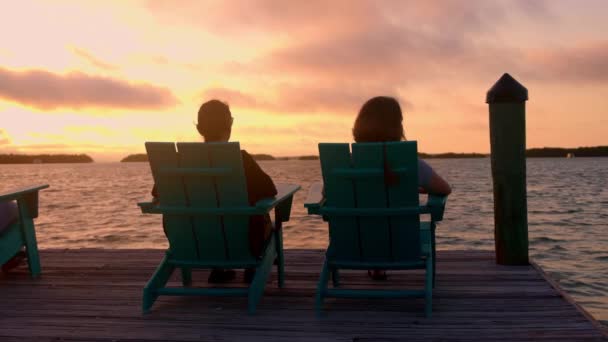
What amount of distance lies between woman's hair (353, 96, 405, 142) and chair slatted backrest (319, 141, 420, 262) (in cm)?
32

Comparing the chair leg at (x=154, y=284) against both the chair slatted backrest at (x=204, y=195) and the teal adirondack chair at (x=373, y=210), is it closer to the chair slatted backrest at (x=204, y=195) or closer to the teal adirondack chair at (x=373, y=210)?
the chair slatted backrest at (x=204, y=195)

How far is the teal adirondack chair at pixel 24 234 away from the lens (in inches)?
184

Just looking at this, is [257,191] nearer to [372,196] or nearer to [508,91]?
[372,196]

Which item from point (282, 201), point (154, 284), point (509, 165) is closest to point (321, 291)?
point (282, 201)

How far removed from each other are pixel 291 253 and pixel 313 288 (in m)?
1.35

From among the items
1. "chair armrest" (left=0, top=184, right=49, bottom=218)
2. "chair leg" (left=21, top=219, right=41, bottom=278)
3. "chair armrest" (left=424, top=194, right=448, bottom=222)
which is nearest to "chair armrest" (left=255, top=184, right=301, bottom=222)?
"chair armrest" (left=424, top=194, right=448, bottom=222)

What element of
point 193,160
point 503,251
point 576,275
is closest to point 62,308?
point 193,160

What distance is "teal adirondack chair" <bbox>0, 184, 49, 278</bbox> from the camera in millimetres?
4664

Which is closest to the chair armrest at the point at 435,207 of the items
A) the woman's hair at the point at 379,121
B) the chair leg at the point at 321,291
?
the woman's hair at the point at 379,121

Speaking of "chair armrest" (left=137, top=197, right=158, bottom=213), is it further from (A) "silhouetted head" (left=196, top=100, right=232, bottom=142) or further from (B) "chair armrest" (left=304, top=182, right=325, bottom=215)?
(B) "chair armrest" (left=304, top=182, right=325, bottom=215)

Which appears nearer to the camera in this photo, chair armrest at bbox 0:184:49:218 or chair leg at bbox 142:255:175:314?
chair leg at bbox 142:255:175:314

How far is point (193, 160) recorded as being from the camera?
3.58 meters

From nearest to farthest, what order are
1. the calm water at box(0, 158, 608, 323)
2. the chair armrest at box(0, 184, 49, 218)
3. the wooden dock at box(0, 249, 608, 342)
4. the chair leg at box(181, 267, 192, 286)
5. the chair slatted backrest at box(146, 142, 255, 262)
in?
the wooden dock at box(0, 249, 608, 342) < the chair slatted backrest at box(146, 142, 255, 262) < the chair leg at box(181, 267, 192, 286) < the chair armrest at box(0, 184, 49, 218) < the calm water at box(0, 158, 608, 323)

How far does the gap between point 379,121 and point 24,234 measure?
9.98ft
